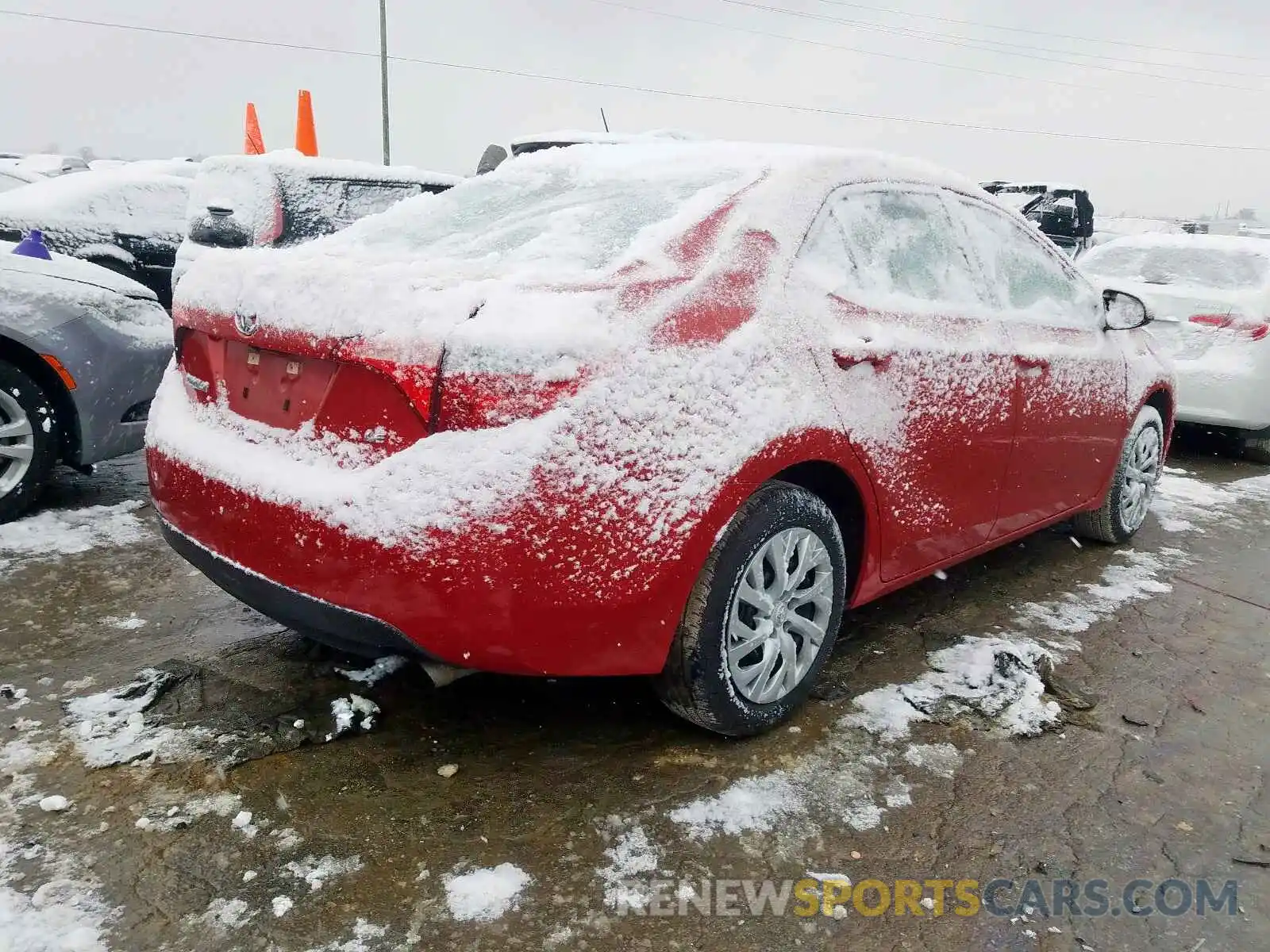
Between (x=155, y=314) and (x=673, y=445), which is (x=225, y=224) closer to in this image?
(x=155, y=314)

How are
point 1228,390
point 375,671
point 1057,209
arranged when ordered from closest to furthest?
1. point 375,671
2. point 1228,390
3. point 1057,209

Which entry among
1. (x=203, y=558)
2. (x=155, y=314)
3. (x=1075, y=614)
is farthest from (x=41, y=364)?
(x=1075, y=614)

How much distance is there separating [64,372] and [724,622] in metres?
3.02

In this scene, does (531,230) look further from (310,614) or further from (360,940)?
(360,940)

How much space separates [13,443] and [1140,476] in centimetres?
490

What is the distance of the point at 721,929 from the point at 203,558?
151 centimetres

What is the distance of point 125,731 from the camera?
8.16 ft

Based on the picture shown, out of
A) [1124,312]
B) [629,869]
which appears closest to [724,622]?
[629,869]

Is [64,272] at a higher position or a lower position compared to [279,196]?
lower

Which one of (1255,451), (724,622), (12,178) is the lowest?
(1255,451)

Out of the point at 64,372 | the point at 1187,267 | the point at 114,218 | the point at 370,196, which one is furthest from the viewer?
the point at 114,218

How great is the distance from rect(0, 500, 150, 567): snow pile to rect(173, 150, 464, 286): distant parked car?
2.48 m

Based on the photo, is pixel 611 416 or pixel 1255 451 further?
pixel 1255 451

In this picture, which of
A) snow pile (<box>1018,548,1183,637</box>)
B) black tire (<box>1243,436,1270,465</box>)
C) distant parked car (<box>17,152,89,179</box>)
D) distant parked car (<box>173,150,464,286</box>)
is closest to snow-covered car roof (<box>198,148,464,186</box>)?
distant parked car (<box>173,150,464,286</box>)
